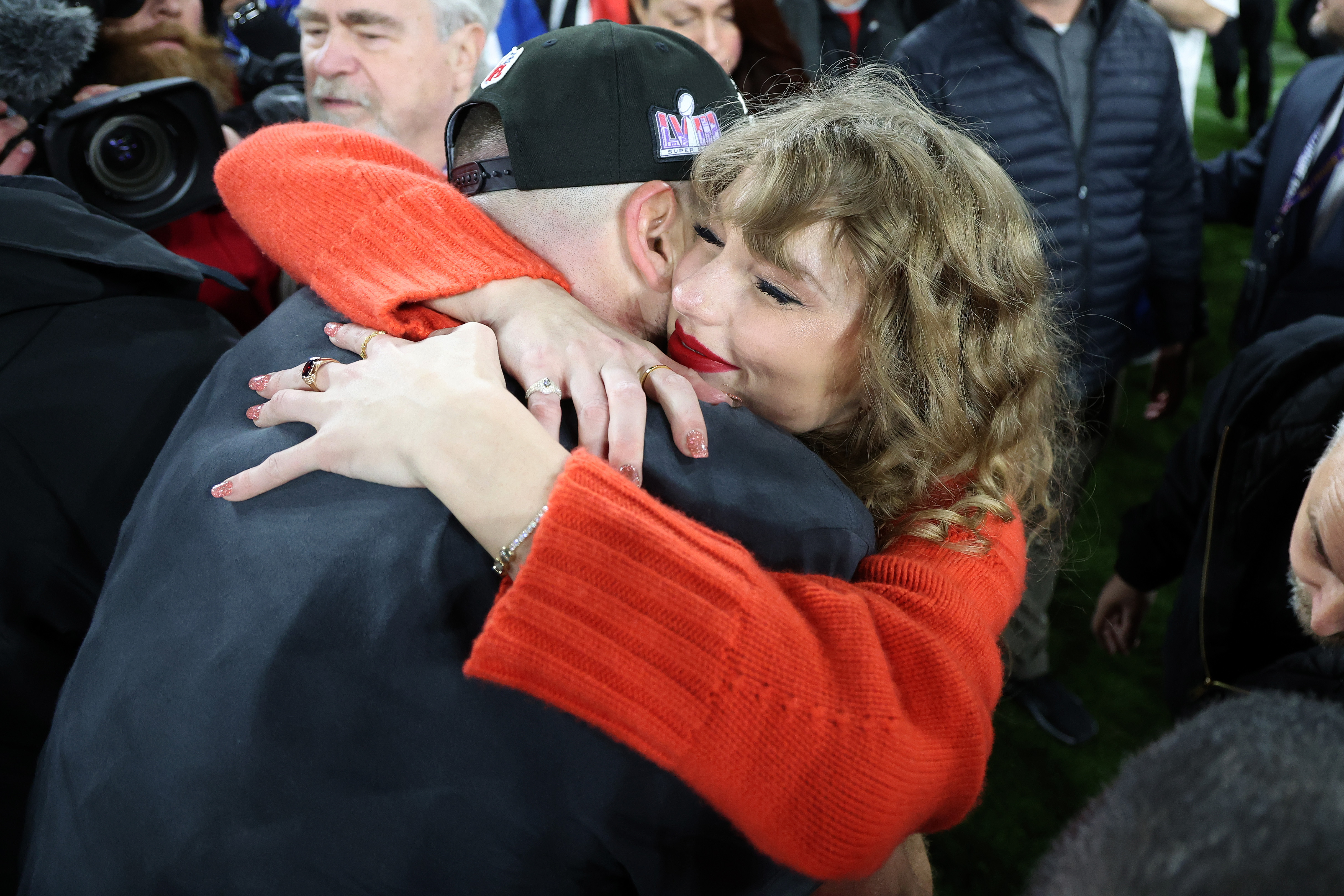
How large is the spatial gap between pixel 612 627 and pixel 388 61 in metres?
2.06

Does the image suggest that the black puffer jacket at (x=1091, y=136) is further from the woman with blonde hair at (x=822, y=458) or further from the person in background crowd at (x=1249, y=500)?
the woman with blonde hair at (x=822, y=458)

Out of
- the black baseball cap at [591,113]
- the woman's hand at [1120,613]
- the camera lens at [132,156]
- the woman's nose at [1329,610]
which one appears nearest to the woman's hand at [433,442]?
the black baseball cap at [591,113]

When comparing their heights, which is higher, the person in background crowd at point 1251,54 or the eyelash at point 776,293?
the eyelash at point 776,293

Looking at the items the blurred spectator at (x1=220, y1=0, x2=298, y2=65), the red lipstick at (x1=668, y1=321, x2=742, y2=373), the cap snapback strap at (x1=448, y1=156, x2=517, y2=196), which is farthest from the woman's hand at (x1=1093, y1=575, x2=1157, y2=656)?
the blurred spectator at (x1=220, y1=0, x2=298, y2=65)

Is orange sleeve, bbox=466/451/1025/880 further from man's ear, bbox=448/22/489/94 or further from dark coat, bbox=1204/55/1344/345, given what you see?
dark coat, bbox=1204/55/1344/345

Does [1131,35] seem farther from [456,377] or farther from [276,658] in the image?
[276,658]

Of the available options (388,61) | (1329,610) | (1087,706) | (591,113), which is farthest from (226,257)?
(1087,706)

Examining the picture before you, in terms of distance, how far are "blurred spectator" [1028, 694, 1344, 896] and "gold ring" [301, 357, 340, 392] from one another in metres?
0.91

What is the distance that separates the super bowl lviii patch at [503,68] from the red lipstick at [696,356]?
0.49m

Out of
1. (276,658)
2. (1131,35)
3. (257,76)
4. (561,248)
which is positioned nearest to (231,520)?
(276,658)

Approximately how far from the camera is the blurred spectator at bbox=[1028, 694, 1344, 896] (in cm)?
42

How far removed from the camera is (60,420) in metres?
1.21

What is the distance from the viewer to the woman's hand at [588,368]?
0.95 metres

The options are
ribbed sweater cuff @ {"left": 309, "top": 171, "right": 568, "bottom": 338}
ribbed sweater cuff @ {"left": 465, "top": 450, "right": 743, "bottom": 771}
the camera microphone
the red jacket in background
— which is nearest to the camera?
ribbed sweater cuff @ {"left": 465, "top": 450, "right": 743, "bottom": 771}
